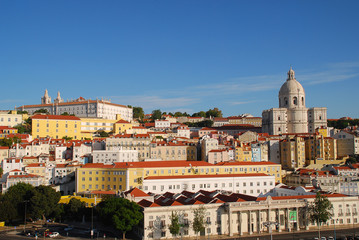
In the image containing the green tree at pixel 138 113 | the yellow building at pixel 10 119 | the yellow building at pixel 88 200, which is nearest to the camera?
the yellow building at pixel 88 200

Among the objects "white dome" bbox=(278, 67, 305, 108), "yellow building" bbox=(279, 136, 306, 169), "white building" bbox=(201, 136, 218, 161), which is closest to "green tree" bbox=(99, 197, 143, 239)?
"white building" bbox=(201, 136, 218, 161)

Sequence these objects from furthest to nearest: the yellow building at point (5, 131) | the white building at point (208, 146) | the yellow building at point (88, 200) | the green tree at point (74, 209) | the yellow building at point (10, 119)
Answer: the yellow building at point (10, 119) < the yellow building at point (5, 131) < the white building at point (208, 146) < the yellow building at point (88, 200) < the green tree at point (74, 209)

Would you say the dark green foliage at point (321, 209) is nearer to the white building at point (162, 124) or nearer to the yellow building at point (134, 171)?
the yellow building at point (134, 171)

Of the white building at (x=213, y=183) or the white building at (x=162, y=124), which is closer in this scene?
the white building at (x=213, y=183)

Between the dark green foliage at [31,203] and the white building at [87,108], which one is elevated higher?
the white building at [87,108]

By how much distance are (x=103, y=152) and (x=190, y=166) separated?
1541 centimetres

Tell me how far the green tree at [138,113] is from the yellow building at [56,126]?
39.3 m

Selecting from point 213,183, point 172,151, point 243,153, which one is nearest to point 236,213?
point 213,183

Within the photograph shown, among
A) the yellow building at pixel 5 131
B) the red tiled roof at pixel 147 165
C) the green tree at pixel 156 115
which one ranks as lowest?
the red tiled roof at pixel 147 165

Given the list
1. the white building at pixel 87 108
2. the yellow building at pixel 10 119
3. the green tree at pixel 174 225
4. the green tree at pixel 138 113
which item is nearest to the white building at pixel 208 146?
the green tree at pixel 174 225

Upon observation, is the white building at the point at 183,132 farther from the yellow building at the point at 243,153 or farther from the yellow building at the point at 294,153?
the yellow building at the point at 294,153

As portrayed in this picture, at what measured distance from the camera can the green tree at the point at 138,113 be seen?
129 metres

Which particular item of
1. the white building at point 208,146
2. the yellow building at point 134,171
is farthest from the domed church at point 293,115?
the yellow building at point 134,171

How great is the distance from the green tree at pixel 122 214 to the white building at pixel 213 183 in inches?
480
